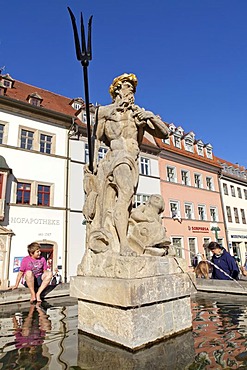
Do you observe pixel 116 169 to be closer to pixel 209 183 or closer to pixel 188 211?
pixel 188 211

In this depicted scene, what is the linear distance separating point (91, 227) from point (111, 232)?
0.36 metres

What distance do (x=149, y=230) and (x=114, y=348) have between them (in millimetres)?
1237

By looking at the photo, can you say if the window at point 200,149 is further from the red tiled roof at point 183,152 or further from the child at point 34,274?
the child at point 34,274

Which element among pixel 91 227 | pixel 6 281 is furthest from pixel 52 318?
pixel 6 281

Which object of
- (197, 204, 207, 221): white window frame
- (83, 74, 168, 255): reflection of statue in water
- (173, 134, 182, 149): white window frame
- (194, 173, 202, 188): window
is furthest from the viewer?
(173, 134, 182, 149): white window frame

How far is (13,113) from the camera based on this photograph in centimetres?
1645

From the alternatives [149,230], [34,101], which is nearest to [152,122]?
[149,230]

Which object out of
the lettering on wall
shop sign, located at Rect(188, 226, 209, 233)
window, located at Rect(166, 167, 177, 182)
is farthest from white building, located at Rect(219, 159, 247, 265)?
the lettering on wall

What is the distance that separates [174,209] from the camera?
2314cm

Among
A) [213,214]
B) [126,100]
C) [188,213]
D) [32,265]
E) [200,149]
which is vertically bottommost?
[32,265]

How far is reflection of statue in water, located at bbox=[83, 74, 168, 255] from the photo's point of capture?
3111mm

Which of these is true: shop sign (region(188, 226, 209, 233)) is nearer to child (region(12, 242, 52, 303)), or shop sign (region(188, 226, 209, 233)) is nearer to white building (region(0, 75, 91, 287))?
white building (region(0, 75, 91, 287))

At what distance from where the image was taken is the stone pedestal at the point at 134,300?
7.52 ft

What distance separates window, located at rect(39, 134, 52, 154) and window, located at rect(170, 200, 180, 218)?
11.3 meters
